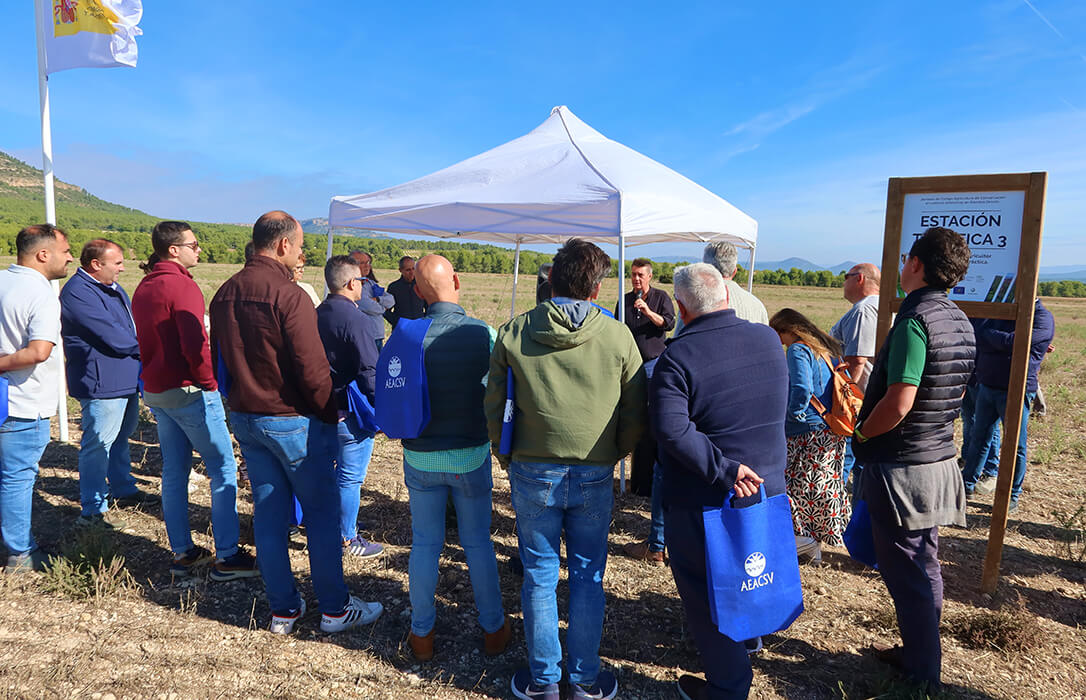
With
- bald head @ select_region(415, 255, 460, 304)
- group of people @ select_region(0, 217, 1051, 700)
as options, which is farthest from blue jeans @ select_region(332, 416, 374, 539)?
bald head @ select_region(415, 255, 460, 304)

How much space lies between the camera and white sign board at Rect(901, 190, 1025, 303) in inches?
136

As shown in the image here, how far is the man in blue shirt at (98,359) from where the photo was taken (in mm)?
4152

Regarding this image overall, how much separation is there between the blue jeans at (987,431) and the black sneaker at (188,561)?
585 cm

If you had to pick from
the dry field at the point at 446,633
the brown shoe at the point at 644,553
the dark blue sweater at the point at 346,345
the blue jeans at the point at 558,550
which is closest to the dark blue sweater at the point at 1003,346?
the dry field at the point at 446,633

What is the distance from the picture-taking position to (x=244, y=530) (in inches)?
173

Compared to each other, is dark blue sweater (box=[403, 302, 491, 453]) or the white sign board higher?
the white sign board

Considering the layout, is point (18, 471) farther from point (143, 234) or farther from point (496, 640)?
point (143, 234)

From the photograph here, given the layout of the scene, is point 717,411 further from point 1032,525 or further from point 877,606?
point 1032,525

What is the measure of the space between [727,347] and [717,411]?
9.7 inches

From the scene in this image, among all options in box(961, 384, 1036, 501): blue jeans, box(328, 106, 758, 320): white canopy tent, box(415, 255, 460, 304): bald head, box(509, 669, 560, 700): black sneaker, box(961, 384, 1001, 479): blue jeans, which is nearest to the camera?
box(509, 669, 560, 700): black sneaker

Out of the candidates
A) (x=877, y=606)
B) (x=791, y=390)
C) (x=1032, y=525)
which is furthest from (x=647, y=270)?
(x=1032, y=525)

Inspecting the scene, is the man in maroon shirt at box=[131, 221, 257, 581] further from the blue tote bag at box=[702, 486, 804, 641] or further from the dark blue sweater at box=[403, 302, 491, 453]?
the blue tote bag at box=[702, 486, 804, 641]

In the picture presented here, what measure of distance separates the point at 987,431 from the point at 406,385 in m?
5.13

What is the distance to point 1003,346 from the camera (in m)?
4.73
